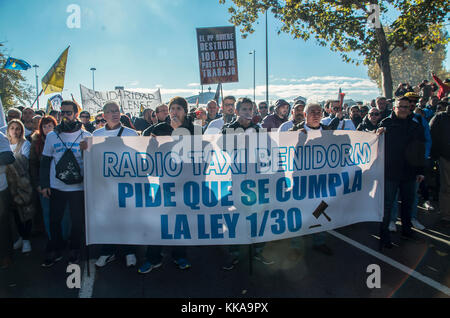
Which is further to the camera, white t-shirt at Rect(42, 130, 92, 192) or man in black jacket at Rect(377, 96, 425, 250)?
man in black jacket at Rect(377, 96, 425, 250)

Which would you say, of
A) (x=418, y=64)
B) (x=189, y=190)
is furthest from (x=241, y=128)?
(x=418, y=64)

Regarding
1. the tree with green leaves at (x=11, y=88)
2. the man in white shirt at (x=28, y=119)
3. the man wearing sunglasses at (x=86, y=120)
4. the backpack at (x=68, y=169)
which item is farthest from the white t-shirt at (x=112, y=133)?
the tree with green leaves at (x=11, y=88)

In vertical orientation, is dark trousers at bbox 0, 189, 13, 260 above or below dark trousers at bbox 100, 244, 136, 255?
above

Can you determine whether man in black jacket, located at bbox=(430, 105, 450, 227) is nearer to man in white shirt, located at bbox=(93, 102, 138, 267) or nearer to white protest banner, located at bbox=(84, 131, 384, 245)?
white protest banner, located at bbox=(84, 131, 384, 245)

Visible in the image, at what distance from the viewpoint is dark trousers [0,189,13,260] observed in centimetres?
353

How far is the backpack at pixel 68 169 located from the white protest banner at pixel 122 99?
12362mm

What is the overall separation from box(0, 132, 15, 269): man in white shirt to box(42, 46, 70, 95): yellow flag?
520cm

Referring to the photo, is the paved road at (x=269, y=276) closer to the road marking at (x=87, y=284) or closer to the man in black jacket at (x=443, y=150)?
the road marking at (x=87, y=284)

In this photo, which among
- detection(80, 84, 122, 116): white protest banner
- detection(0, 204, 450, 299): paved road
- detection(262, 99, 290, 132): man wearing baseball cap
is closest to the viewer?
detection(0, 204, 450, 299): paved road

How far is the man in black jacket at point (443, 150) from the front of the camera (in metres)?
4.94

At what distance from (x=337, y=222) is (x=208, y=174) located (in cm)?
178

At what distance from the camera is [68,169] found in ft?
11.6

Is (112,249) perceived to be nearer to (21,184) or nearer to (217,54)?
(21,184)

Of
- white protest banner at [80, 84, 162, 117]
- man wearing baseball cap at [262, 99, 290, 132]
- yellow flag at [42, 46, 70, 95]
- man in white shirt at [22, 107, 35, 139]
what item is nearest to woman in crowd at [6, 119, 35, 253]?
man in white shirt at [22, 107, 35, 139]
